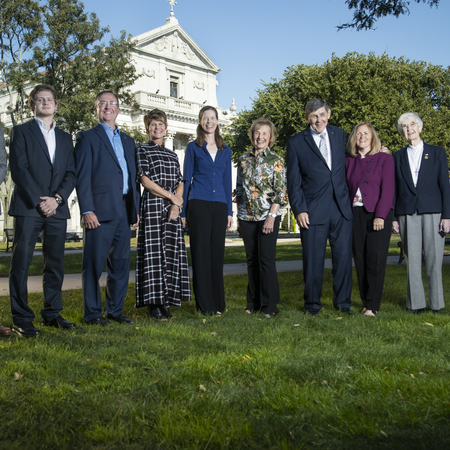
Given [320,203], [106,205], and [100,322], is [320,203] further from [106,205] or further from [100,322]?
[100,322]

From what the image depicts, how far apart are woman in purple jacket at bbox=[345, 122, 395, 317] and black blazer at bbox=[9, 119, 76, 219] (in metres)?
3.18

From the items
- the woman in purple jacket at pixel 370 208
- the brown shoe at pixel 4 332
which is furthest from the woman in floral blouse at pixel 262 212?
the brown shoe at pixel 4 332

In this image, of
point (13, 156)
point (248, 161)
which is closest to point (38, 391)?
point (13, 156)

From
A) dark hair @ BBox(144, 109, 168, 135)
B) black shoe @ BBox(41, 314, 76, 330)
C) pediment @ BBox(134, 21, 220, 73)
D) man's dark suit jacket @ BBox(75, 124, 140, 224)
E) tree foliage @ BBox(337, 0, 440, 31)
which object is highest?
pediment @ BBox(134, 21, 220, 73)

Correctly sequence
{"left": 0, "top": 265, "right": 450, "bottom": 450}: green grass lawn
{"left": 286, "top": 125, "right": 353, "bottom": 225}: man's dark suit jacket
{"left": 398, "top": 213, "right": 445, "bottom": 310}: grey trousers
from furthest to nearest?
1. {"left": 398, "top": 213, "right": 445, "bottom": 310}: grey trousers
2. {"left": 286, "top": 125, "right": 353, "bottom": 225}: man's dark suit jacket
3. {"left": 0, "top": 265, "right": 450, "bottom": 450}: green grass lawn

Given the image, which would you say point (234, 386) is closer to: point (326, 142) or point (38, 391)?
point (38, 391)

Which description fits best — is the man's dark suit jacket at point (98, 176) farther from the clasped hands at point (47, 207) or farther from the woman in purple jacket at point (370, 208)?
the woman in purple jacket at point (370, 208)

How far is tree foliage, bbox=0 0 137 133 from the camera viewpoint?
2386cm

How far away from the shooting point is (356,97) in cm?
3047

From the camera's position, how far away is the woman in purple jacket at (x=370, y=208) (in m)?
5.53

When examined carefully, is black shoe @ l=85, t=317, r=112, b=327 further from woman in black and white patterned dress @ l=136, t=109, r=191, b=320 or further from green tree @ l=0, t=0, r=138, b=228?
green tree @ l=0, t=0, r=138, b=228

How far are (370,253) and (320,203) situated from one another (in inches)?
32.4

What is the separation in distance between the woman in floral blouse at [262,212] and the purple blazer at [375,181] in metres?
0.84

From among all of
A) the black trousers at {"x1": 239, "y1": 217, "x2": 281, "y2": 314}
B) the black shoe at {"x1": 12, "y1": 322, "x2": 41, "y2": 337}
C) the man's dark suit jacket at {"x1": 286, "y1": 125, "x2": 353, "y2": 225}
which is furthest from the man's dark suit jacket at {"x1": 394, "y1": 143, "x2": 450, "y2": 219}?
the black shoe at {"x1": 12, "y1": 322, "x2": 41, "y2": 337}
